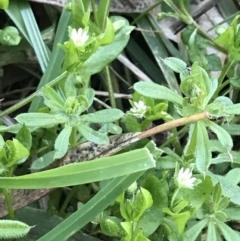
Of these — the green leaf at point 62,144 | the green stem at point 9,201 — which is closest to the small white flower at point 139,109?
the green leaf at point 62,144

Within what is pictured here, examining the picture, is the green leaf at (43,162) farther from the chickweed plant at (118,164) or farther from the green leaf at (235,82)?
the green leaf at (235,82)

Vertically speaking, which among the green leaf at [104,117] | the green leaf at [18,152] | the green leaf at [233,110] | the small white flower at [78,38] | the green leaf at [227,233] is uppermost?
the small white flower at [78,38]

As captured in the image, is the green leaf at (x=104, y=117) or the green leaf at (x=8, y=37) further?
the green leaf at (x=8, y=37)

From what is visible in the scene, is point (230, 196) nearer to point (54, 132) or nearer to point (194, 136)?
point (194, 136)

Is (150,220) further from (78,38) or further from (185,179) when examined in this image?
(78,38)

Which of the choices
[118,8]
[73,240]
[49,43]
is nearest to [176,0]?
[118,8]

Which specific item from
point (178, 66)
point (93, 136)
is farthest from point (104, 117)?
point (178, 66)

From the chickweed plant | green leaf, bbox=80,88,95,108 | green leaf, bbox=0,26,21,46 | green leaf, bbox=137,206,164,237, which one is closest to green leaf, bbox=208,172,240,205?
the chickweed plant
